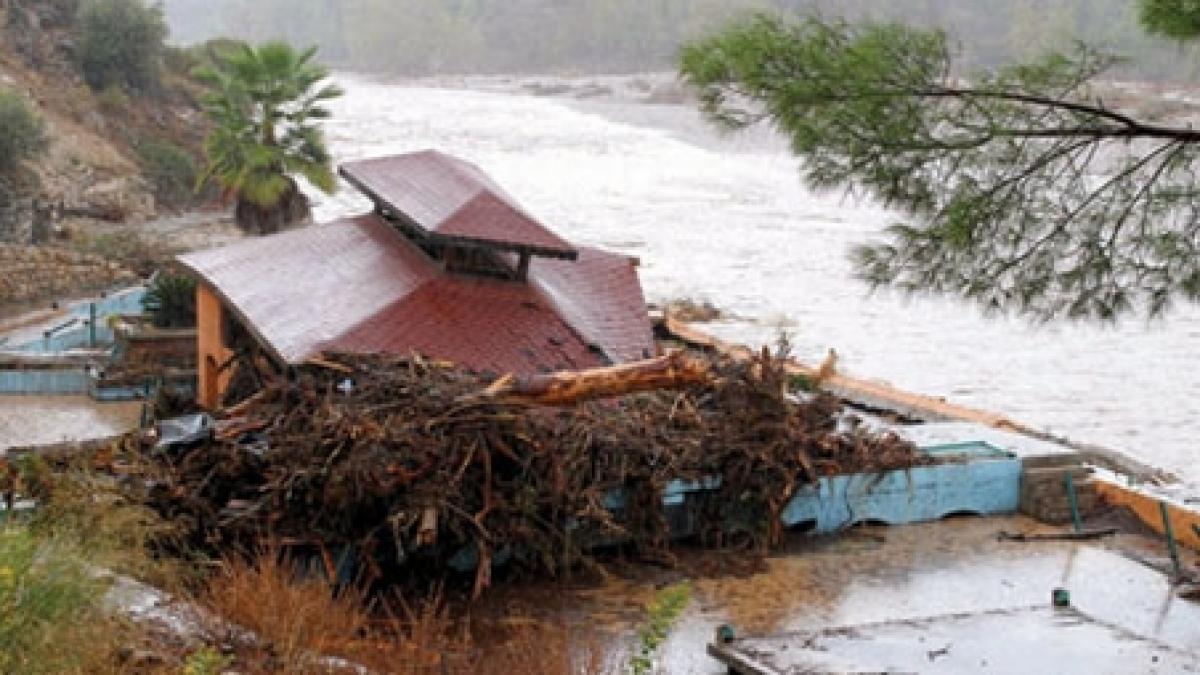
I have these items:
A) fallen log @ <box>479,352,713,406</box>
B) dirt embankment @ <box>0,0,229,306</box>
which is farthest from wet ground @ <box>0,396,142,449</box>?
dirt embankment @ <box>0,0,229,306</box>

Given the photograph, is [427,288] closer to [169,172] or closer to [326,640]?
[326,640]

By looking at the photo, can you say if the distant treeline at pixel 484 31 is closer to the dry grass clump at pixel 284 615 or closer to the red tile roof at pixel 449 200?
the red tile roof at pixel 449 200

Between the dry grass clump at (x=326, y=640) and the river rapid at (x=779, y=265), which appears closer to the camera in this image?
the dry grass clump at (x=326, y=640)

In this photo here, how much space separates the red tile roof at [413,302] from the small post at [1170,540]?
475 centimetres

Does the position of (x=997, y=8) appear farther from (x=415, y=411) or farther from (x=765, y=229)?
(x=415, y=411)

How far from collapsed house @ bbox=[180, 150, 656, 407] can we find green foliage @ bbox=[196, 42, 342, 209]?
39.4 feet

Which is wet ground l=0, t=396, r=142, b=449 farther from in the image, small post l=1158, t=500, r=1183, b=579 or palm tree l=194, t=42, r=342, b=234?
small post l=1158, t=500, r=1183, b=579

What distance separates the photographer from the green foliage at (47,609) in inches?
257

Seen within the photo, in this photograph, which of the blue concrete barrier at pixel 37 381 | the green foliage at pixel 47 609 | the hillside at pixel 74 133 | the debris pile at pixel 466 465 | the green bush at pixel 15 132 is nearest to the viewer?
the green foliage at pixel 47 609

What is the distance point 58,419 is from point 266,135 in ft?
37.6

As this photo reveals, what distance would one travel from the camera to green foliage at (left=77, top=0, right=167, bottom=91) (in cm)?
5525

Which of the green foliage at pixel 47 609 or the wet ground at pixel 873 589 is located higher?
the green foliage at pixel 47 609

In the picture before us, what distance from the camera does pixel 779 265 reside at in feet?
162

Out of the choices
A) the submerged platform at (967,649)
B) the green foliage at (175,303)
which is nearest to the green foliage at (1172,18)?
the submerged platform at (967,649)
